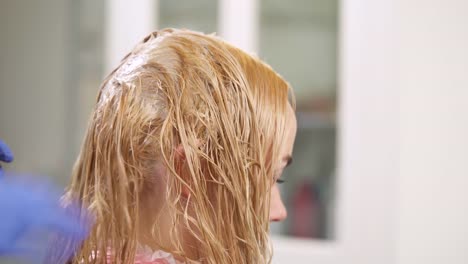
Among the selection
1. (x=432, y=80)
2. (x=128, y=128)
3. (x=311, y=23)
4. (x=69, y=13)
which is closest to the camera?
(x=128, y=128)

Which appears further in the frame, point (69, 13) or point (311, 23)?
point (69, 13)

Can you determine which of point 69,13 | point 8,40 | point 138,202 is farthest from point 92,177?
point 8,40

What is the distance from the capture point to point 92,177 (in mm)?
656

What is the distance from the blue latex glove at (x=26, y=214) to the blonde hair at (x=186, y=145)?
0.05 meters

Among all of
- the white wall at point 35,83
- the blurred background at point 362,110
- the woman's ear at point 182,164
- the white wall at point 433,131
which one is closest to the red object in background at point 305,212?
the blurred background at point 362,110

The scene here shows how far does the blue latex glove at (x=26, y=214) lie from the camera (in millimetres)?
509

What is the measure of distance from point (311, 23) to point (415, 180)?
495 mm

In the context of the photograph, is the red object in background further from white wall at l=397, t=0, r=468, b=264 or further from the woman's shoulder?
the woman's shoulder

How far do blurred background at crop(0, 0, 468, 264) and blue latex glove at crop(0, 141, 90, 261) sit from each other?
944 mm

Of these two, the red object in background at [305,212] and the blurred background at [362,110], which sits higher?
the blurred background at [362,110]

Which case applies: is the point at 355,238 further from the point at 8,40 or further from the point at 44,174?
the point at 8,40

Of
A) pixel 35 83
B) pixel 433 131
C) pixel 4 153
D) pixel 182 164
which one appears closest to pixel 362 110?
pixel 433 131

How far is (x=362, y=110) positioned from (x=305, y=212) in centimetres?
35

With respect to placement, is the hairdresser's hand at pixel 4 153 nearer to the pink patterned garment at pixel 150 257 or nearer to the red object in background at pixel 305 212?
the pink patterned garment at pixel 150 257
